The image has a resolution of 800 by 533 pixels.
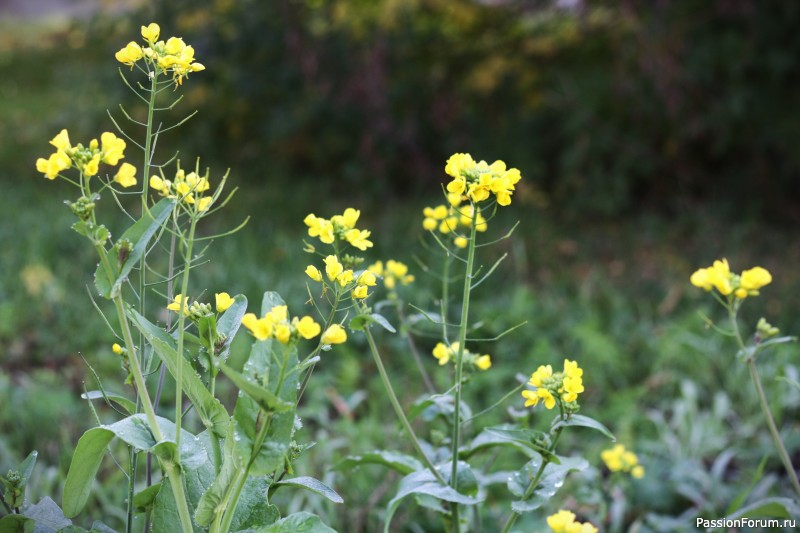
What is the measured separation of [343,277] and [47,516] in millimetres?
523

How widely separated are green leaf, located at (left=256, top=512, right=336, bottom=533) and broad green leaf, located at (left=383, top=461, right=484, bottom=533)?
5.1 inches

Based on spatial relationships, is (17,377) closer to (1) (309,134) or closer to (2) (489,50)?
(1) (309,134)

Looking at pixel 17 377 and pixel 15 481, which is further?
pixel 17 377

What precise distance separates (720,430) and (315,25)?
3166 mm

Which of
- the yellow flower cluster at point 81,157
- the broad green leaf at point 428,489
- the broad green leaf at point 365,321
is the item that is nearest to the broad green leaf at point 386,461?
the broad green leaf at point 428,489

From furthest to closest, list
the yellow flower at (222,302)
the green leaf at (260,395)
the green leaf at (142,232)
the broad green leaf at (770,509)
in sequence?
the broad green leaf at (770,509) < the yellow flower at (222,302) < the green leaf at (142,232) < the green leaf at (260,395)

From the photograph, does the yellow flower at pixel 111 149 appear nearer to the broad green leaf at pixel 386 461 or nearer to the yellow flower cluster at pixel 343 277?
the yellow flower cluster at pixel 343 277

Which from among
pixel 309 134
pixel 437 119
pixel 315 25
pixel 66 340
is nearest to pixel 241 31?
pixel 315 25

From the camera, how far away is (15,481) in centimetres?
104

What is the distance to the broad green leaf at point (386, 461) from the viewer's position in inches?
50.8

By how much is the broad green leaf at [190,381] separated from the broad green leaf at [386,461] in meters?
0.34

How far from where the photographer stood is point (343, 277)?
3.35ft

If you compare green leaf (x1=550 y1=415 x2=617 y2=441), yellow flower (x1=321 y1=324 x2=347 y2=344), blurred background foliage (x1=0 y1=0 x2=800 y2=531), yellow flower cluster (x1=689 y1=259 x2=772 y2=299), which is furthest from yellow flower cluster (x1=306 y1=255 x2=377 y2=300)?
blurred background foliage (x1=0 y1=0 x2=800 y2=531)

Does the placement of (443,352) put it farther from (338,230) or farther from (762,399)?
(762,399)
